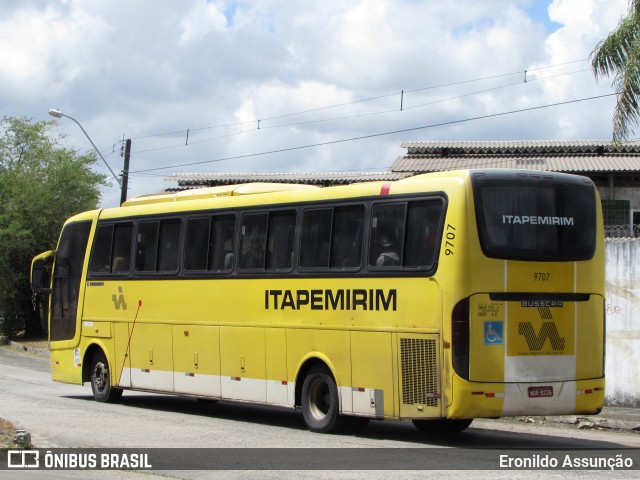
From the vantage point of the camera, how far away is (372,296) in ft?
45.0

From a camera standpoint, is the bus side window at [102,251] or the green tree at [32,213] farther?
the green tree at [32,213]

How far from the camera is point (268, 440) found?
530 inches

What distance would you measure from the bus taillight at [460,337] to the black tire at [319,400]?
2.29m

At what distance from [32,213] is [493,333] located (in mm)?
30490

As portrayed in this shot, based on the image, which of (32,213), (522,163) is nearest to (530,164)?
(522,163)

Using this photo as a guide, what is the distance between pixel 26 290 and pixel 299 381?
90.7 feet

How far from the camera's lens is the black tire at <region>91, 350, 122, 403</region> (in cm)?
1911

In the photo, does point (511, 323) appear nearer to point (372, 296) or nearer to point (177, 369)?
point (372, 296)

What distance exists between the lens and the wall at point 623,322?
18.1 metres

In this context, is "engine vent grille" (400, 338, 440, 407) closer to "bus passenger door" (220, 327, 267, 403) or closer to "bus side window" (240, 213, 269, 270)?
"bus passenger door" (220, 327, 267, 403)

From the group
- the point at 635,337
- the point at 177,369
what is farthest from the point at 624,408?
the point at 177,369

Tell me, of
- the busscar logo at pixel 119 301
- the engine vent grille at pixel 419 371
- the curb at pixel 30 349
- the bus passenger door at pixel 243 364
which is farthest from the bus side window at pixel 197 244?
the curb at pixel 30 349

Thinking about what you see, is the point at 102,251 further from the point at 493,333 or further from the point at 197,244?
the point at 493,333

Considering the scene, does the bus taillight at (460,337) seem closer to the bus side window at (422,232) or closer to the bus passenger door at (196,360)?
the bus side window at (422,232)
